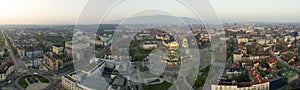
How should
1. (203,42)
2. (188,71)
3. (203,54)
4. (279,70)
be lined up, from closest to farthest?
1. (188,71)
2. (279,70)
3. (203,54)
4. (203,42)

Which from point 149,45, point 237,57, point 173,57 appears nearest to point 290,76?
point 237,57

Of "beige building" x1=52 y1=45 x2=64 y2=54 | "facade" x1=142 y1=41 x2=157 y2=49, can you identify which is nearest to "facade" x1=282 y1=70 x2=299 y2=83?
"facade" x1=142 y1=41 x2=157 y2=49

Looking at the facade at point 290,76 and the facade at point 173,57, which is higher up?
the facade at point 173,57

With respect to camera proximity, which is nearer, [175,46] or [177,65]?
[177,65]

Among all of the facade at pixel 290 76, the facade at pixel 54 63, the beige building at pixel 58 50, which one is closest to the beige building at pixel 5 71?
the facade at pixel 54 63

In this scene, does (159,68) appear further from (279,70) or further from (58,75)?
(279,70)

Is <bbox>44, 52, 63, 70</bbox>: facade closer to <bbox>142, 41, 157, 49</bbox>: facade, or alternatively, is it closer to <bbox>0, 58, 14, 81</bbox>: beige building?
<bbox>0, 58, 14, 81</bbox>: beige building

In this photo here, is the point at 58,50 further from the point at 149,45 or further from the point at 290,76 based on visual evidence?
the point at 290,76

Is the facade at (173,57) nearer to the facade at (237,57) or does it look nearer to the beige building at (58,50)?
the facade at (237,57)

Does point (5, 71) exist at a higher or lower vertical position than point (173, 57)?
lower

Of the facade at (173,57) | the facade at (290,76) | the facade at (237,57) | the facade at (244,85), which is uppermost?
the facade at (173,57)

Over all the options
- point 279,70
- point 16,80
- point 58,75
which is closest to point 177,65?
point 279,70
